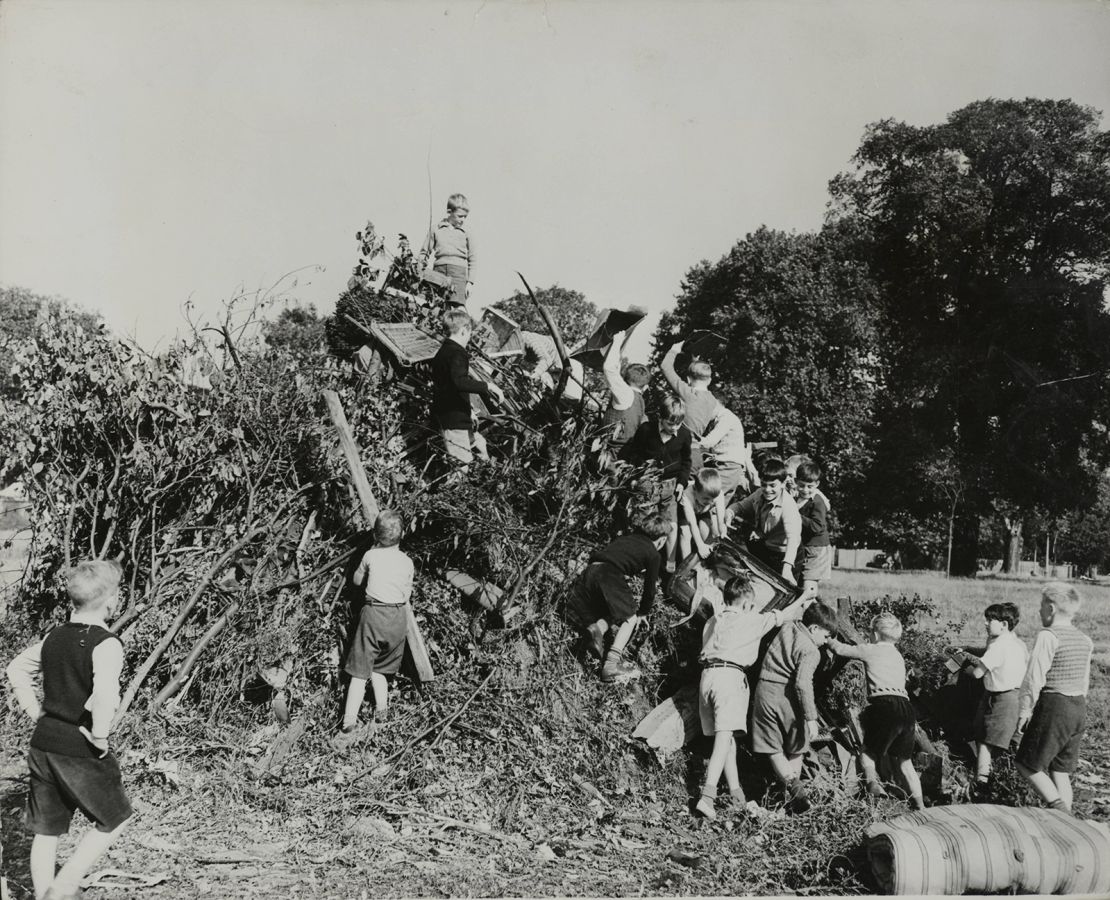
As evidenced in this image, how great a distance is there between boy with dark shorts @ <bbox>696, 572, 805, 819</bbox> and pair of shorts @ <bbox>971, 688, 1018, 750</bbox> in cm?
179

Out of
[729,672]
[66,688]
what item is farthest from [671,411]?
[66,688]

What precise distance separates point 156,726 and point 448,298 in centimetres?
566

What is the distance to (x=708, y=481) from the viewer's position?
704 centimetres

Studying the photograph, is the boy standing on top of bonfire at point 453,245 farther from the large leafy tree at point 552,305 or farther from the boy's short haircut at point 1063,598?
the large leafy tree at point 552,305

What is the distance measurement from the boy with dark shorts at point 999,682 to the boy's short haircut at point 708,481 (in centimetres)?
224

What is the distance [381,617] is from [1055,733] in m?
4.54

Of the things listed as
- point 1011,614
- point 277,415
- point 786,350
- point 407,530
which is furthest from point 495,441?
point 786,350

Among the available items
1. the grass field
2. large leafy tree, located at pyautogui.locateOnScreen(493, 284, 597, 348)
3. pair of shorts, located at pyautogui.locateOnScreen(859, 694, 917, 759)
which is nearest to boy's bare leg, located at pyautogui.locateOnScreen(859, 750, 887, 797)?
pair of shorts, located at pyautogui.locateOnScreen(859, 694, 917, 759)

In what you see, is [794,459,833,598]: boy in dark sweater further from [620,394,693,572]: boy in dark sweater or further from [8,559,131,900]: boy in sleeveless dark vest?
[8,559,131,900]: boy in sleeveless dark vest

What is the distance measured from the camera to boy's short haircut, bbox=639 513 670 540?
6414 mm

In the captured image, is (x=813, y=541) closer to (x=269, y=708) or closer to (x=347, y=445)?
(x=347, y=445)

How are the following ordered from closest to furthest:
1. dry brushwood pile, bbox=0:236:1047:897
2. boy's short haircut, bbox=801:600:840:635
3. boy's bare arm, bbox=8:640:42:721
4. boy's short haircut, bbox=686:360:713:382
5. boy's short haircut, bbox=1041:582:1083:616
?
boy's bare arm, bbox=8:640:42:721 → dry brushwood pile, bbox=0:236:1047:897 → boy's short haircut, bbox=1041:582:1083:616 → boy's short haircut, bbox=801:600:840:635 → boy's short haircut, bbox=686:360:713:382

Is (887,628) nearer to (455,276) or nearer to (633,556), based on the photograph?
(633,556)

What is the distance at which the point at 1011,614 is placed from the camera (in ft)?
20.3
